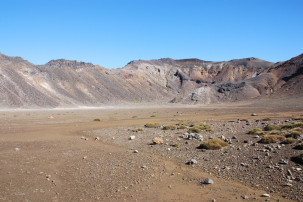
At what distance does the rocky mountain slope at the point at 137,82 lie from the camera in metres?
81.0

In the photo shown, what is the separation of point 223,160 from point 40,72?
94203mm

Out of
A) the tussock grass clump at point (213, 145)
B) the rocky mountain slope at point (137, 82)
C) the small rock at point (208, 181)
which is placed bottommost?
the small rock at point (208, 181)

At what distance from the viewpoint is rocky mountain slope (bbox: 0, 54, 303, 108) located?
A: 81000mm

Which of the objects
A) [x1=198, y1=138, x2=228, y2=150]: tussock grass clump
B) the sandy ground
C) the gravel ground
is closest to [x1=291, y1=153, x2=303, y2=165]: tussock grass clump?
the gravel ground

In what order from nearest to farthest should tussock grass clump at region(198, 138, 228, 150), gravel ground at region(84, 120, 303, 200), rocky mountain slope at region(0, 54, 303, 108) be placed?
gravel ground at region(84, 120, 303, 200)
tussock grass clump at region(198, 138, 228, 150)
rocky mountain slope at region(0, 54, 303, 108)

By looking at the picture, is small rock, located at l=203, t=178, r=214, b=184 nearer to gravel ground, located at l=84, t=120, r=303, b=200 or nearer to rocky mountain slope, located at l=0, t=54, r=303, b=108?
gravel ground, located at l=84, t=120, r=303, b=200

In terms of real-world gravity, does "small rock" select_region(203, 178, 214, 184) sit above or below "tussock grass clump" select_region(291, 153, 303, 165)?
below

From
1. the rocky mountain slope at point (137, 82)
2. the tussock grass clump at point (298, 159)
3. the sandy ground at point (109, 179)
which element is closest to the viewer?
the sandy ground at point (109, 179)

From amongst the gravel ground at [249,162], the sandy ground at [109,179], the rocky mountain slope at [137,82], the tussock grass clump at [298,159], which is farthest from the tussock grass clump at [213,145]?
the rocky mountain slope at [137,82]

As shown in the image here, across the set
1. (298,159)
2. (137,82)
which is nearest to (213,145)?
(298,159)

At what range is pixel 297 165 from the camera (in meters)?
10.2

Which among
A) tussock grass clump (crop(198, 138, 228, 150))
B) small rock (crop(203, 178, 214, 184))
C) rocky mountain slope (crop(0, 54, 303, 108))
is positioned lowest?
small rock (crop(203, 178, 214, 184))

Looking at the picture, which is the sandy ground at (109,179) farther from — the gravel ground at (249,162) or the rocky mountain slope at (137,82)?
the rocky mountain slope at (137,82)

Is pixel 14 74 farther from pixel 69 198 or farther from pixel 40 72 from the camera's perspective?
pixel 69 198
